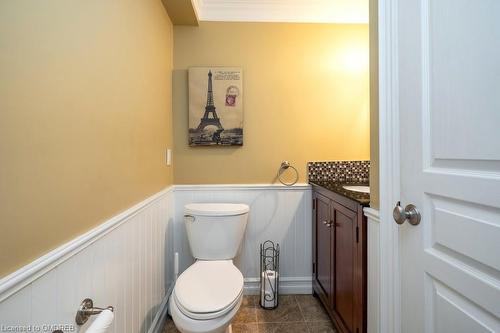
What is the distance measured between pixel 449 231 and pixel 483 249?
0.35 ft

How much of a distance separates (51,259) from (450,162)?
1.14 m

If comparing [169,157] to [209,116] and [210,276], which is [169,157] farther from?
[210,276]

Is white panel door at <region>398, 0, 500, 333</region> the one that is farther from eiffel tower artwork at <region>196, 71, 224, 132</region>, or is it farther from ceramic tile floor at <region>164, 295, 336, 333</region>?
eiffel tower artwork at <region>196, 71, 224, 132</region>

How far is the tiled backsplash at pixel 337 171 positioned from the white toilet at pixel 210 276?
0.67m

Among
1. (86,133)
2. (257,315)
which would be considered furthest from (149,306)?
(86,133)

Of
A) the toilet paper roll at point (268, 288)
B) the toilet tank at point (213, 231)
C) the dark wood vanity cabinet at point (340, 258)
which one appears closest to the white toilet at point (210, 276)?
the toilet tank at point (213, 231)

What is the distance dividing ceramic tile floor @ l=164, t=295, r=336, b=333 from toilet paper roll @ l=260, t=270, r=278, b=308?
5 cm

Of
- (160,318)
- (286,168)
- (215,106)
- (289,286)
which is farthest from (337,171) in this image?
(160,318)

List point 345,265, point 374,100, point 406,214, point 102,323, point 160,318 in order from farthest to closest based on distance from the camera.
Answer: point 160,318, point 345,265, point 374,100, point 406,214, point 102,323

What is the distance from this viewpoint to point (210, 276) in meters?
1.46

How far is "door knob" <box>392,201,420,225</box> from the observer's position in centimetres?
88

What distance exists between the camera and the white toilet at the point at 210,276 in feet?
3.81

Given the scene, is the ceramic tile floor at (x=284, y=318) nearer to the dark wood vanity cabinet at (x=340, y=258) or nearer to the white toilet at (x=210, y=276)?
the dark wood vanity cabinet at (x=340, y=258)

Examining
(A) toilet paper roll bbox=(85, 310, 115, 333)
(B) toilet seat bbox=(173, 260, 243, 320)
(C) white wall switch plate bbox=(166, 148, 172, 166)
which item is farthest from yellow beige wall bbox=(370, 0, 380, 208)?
(C) white wall switch plate bbox=(166, 148, 172, 166)
